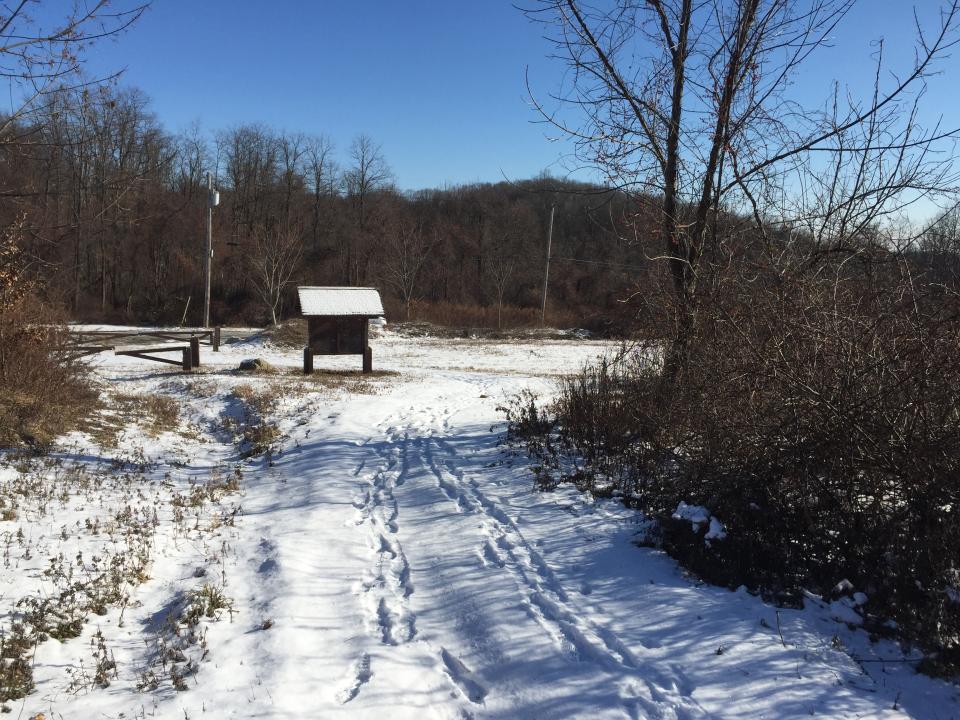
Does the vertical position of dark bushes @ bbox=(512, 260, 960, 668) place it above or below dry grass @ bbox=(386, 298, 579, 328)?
below

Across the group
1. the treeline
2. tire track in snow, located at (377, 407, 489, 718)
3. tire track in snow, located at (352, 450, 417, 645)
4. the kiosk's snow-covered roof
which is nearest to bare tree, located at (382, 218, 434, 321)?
the treeline

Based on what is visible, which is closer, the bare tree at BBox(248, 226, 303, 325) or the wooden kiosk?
the wooden kiosk

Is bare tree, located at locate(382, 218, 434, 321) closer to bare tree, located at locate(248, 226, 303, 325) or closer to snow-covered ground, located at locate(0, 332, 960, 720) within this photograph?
bare tree, located at locate(248, 226, 303, 325)

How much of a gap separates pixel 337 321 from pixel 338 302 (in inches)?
23.6

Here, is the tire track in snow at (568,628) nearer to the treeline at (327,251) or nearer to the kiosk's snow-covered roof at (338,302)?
the kiosk's snow-covered roof at (338,302)

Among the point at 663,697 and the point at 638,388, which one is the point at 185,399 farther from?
the point at 663,697

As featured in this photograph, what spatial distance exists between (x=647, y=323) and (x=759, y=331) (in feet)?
8.64

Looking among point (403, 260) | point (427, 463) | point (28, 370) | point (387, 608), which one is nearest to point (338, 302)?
point (28, 370)

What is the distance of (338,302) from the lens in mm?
20250

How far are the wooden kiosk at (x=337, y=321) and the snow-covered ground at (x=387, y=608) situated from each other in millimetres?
10992

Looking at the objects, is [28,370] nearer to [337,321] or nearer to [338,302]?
[337,321]

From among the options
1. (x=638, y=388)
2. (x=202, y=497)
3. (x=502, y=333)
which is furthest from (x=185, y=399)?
(x=502, y=333)

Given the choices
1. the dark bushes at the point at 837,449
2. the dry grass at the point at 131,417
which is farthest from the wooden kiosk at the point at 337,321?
the dark bushes at the point at 837,449

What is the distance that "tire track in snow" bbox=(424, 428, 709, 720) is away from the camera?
11.8ft
